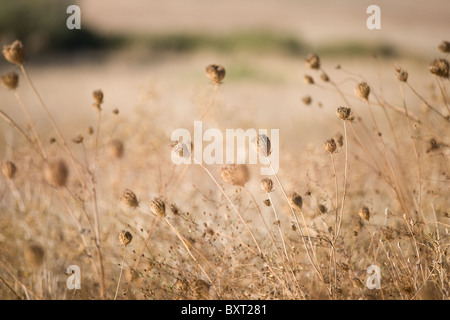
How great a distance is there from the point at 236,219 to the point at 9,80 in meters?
0.99

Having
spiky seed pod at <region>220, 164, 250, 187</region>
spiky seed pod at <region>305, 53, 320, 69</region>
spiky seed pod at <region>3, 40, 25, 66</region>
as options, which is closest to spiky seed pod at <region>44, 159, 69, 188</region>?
spiky seed pod at <region>3, 40, 25, 66</region>

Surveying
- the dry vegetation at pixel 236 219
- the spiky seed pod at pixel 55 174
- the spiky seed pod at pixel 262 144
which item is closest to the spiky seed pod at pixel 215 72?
the dry vegetation at pixel 236 219

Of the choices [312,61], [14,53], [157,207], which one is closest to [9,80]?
[14,53]

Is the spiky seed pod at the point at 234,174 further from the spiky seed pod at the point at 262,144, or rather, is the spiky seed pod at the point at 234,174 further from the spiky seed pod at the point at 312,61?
the spiky seed pod at the point at 312,61

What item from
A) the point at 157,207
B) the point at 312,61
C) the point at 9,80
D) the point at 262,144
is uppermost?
the point at 312,61

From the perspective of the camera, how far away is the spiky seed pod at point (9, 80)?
4.21 ft

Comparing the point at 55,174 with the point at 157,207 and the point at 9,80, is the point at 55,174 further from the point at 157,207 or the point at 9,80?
the point at 9,80

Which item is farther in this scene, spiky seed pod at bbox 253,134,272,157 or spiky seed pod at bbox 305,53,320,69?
spiky seed pod at bbox 305,53,320,69

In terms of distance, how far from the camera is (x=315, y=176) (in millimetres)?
1939

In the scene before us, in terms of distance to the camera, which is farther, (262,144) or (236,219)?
(236,219)

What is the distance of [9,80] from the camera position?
129 cm

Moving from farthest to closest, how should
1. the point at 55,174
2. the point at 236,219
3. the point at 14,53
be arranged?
the point at 236,219 < the point at 14,53 < the point at 55,174

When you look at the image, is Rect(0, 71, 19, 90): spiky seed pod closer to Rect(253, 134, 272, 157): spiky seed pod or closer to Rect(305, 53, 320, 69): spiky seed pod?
Rect(253, 134, 272, 157): spiky seed pod

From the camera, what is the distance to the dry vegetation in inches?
48.4
